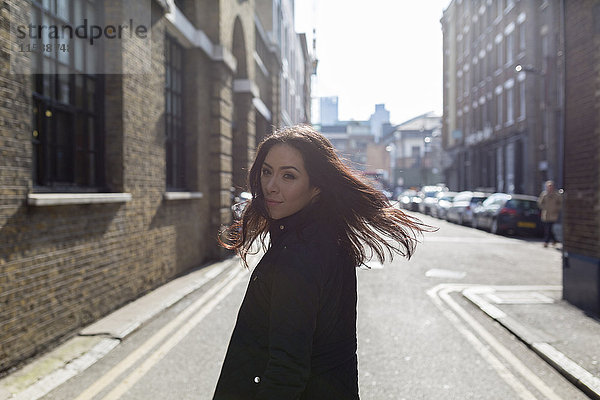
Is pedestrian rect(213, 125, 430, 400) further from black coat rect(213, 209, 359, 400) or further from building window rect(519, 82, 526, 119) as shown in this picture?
building window rect(519, 82, 526, 119)

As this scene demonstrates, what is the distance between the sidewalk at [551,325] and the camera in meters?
4.65

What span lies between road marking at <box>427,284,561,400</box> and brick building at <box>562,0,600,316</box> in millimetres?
1631

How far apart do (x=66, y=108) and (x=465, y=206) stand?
813 inches

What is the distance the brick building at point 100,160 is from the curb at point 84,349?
0.15 meters

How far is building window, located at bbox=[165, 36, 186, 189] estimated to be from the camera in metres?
9.87

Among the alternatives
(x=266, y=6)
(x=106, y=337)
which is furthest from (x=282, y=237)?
(x=266, y=6)

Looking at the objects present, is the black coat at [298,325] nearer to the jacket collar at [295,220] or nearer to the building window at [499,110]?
the jacket collar at [295,220]

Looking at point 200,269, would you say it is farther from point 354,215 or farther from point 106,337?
point 354,215

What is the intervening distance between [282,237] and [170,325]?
4.81 m

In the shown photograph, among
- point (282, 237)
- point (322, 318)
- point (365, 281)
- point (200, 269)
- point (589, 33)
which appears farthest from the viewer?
point (200, 269)

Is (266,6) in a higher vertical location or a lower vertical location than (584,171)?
higher

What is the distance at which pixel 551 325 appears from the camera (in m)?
6.18

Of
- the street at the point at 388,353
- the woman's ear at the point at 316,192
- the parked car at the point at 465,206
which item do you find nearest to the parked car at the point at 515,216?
the parked car at the point at 465,206

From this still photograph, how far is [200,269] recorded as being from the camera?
10578mm
